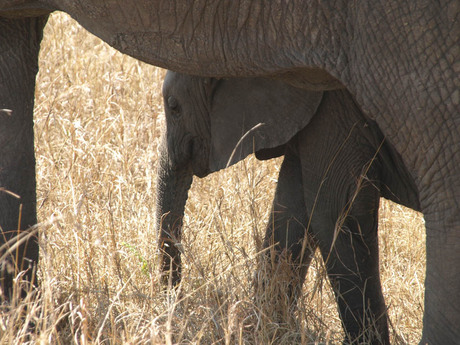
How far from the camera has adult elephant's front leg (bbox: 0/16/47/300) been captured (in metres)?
3.40

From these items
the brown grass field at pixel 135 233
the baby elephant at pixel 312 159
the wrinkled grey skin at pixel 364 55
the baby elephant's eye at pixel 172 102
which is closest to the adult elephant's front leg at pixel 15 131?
the brown grass field at pixel 135 233

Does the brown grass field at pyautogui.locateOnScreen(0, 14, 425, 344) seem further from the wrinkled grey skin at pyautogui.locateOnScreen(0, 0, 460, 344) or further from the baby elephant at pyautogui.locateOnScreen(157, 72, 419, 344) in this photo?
the wrinkled grey skin at pyautogui.locateOnScreen(0, 0, 460, 344)

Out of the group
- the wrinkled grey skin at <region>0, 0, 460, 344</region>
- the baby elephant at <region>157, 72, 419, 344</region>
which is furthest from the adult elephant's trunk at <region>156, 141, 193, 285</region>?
the wrinkled grey skin at <region>0, 0, 460, 344</region>

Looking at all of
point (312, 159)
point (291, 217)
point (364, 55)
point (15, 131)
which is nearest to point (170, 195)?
point (291, 217)

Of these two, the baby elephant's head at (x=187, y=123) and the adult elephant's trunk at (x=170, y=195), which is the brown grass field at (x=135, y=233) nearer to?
the adult elephant's trunk at (x=170, y=195)

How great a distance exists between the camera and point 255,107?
384 cm

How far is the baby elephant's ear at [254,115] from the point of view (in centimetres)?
368

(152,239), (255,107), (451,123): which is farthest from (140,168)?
(451,123)

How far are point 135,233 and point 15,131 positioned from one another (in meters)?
1.18

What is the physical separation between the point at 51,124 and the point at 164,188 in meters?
1.48

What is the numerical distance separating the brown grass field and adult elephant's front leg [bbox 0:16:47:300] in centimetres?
13

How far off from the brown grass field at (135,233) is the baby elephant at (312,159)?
14 cm

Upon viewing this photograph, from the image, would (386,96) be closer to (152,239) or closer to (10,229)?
(10,229)

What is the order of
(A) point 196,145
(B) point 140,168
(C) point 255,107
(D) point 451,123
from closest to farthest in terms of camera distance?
(D) point 451,123, (C) point 255,107, (A) point 196,145, (B) point 140,168
